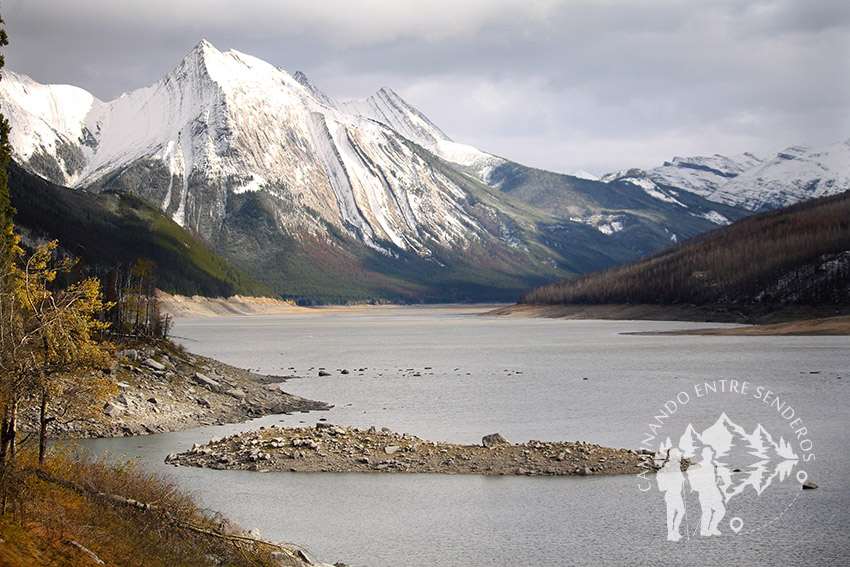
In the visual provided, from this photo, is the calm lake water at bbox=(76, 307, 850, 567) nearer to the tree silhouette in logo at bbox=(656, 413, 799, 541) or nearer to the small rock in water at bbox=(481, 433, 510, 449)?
the tree silhouette in logo at bbox=(656, 413, 799, 541)

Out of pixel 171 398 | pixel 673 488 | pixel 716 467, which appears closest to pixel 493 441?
pixel 673 488

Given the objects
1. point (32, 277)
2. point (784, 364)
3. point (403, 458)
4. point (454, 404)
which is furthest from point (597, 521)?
point (784, 364)

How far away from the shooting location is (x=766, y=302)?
19400 cm

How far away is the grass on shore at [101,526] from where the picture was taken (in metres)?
19.2

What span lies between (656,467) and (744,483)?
13.1 feet

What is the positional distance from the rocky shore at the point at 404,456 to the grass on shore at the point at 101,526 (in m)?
13.0

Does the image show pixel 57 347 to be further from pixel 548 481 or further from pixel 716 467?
pixel 716 467

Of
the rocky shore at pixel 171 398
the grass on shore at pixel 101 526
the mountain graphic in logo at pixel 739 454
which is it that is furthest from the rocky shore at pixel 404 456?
the grass on shore at pixel 101 526

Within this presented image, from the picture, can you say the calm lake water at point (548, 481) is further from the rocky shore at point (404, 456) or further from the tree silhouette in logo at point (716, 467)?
the rocky shore at point (404, 456)

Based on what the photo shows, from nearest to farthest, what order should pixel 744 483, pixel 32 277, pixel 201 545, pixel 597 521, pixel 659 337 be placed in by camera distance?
pixel 201 545
pixel 32 277
pixel 597 521
pixel 744 483
pixel 659 337

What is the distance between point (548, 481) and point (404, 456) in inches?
304

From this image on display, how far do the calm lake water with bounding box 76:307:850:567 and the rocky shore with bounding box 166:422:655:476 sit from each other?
963 mm

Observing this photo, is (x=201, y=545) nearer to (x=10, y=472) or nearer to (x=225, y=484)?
(x=10, y=472)

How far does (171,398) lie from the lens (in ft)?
176
